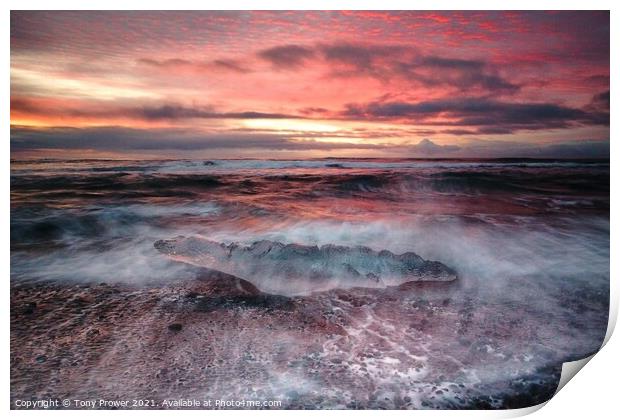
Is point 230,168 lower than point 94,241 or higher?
higher

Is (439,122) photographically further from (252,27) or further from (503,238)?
(252,27)

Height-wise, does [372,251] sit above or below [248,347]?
above

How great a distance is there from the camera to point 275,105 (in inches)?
87.7

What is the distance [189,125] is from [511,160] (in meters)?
1.75

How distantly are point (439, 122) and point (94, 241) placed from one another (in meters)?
1.93

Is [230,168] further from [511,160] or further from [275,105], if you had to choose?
[511,160]

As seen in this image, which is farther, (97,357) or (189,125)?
(189,125)

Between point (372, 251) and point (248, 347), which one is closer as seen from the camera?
point (248, 347)
